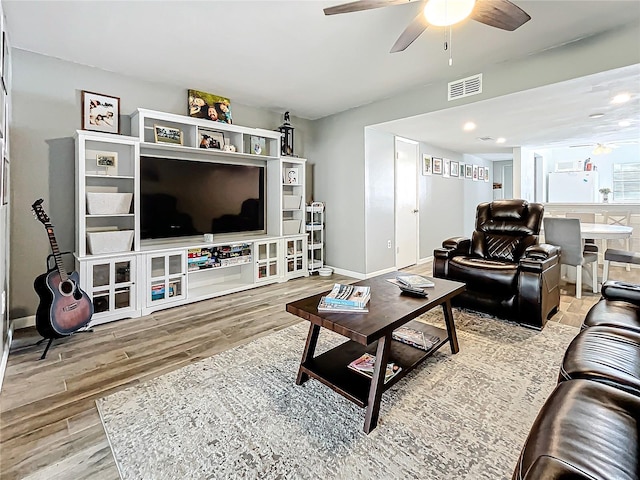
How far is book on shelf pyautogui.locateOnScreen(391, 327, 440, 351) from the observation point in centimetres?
208

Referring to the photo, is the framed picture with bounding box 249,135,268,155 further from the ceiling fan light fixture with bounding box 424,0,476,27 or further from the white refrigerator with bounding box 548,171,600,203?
the white refrigerator with bounding box 548,171,600,203

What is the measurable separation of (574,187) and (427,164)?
3.55 metres

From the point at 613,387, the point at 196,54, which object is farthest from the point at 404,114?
the point at 613,387

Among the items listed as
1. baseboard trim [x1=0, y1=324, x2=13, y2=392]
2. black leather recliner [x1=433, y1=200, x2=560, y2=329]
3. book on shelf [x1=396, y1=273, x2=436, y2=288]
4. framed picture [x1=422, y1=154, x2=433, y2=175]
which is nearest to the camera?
baseboard trim [x1=0, y1=324, x2=13, y2=392]

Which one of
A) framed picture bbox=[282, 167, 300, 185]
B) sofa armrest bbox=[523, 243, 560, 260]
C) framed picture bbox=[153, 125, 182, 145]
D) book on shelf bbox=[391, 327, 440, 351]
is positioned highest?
framed picture bbox=[153, 125, 182, 145]

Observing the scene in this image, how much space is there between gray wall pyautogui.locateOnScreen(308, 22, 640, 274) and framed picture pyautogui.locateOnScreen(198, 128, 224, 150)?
1745 millimetres

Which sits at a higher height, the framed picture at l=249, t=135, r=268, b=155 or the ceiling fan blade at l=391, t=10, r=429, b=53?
the ceiling fan blade at l=391, t=10, r=429, b=53

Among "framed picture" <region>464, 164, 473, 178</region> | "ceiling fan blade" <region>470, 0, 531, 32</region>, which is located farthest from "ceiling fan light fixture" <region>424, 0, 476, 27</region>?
"framed picture" <region>464, 164, 473, 178</region>

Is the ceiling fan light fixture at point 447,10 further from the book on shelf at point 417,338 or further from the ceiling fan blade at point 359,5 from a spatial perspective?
the book on shelf at point 417,338

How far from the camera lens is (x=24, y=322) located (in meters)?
2.88

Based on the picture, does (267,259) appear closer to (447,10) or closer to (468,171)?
(447,10)

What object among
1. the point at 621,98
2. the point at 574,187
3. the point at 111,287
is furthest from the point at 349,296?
the point at 574,187

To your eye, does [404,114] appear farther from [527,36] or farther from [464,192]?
[464,192]

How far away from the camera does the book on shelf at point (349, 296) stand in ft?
6.01
